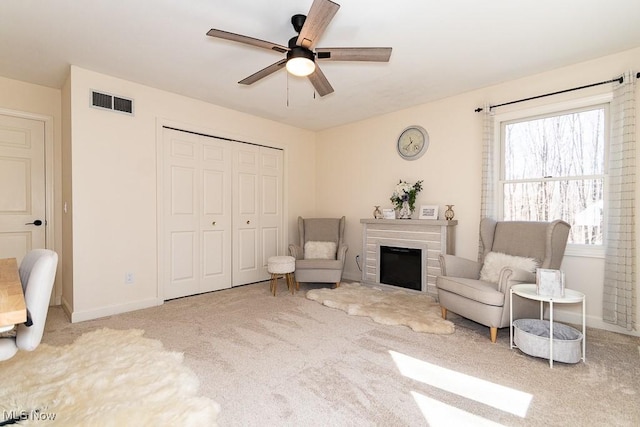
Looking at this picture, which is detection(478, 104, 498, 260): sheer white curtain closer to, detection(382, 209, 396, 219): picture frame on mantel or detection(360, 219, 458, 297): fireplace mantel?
detection(360, 219, 458, 297): fireplace mantel

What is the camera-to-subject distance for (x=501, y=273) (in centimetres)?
274

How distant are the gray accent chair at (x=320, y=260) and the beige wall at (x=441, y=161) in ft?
1.58

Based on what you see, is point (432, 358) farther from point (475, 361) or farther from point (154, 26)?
point (154, 26)

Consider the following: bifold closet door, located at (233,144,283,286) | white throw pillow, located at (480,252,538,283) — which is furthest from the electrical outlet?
white throw pillow, located at (480,252,538,283)

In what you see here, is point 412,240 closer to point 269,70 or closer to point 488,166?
point 488,166

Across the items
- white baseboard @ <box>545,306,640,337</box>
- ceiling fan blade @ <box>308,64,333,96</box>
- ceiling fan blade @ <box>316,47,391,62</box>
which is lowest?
white baseboard @ <box>545,306,640,337</box>

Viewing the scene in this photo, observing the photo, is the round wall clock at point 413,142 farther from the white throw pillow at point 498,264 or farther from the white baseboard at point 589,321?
the white baseboard at point 589,321

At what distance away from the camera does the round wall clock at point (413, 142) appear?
433cm

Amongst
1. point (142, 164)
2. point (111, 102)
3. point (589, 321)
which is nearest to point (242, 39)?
point (111, 102)

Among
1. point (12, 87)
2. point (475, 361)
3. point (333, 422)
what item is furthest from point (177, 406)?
point (12, 87)

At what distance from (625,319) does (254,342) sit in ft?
10.6

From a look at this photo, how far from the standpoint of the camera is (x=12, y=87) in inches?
138

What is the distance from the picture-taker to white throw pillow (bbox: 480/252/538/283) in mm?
2948

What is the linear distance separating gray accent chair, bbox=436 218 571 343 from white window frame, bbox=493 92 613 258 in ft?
1.39
